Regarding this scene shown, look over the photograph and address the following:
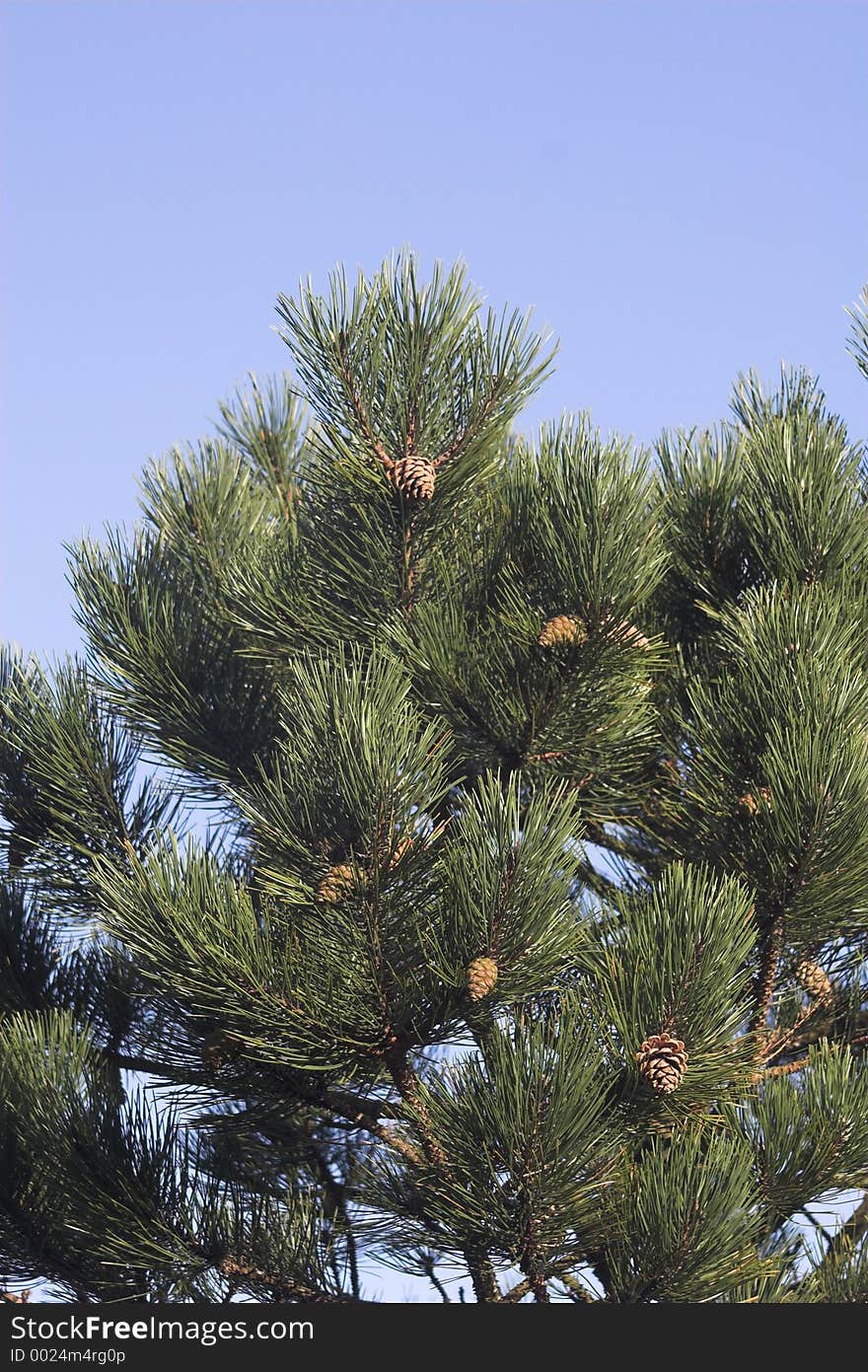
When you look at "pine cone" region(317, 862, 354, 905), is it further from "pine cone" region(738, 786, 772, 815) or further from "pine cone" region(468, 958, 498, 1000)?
"pine cone" region(738, 786, 772, 815)

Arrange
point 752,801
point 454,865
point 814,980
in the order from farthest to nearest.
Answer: point 814,980
point 752,801
point 454,865

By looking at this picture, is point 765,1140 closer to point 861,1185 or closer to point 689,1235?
point 689,1235

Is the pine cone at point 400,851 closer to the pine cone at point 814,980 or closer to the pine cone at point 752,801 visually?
the pine cone at point 752,801

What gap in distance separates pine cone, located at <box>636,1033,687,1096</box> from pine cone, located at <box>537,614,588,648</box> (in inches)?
28.3

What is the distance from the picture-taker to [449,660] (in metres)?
2.64

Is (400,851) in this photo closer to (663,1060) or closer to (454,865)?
(454,865)

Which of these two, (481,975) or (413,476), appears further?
(413,476)

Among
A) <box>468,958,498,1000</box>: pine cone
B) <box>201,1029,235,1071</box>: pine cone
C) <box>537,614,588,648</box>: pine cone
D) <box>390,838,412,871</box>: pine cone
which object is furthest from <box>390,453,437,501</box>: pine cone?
<box>201,1029,235,1071</box>: pine cone

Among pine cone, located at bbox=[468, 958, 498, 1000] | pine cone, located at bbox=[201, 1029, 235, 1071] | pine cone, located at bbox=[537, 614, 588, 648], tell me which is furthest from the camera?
pine cone, located at bbox=[537, 614, 588, 648]

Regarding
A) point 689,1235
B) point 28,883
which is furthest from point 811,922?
point 28,883

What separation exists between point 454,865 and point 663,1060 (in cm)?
46

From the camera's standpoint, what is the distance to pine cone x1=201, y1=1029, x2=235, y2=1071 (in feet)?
7.97

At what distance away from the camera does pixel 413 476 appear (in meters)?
2.62

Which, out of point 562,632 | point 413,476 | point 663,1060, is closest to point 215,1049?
point 663,1060
